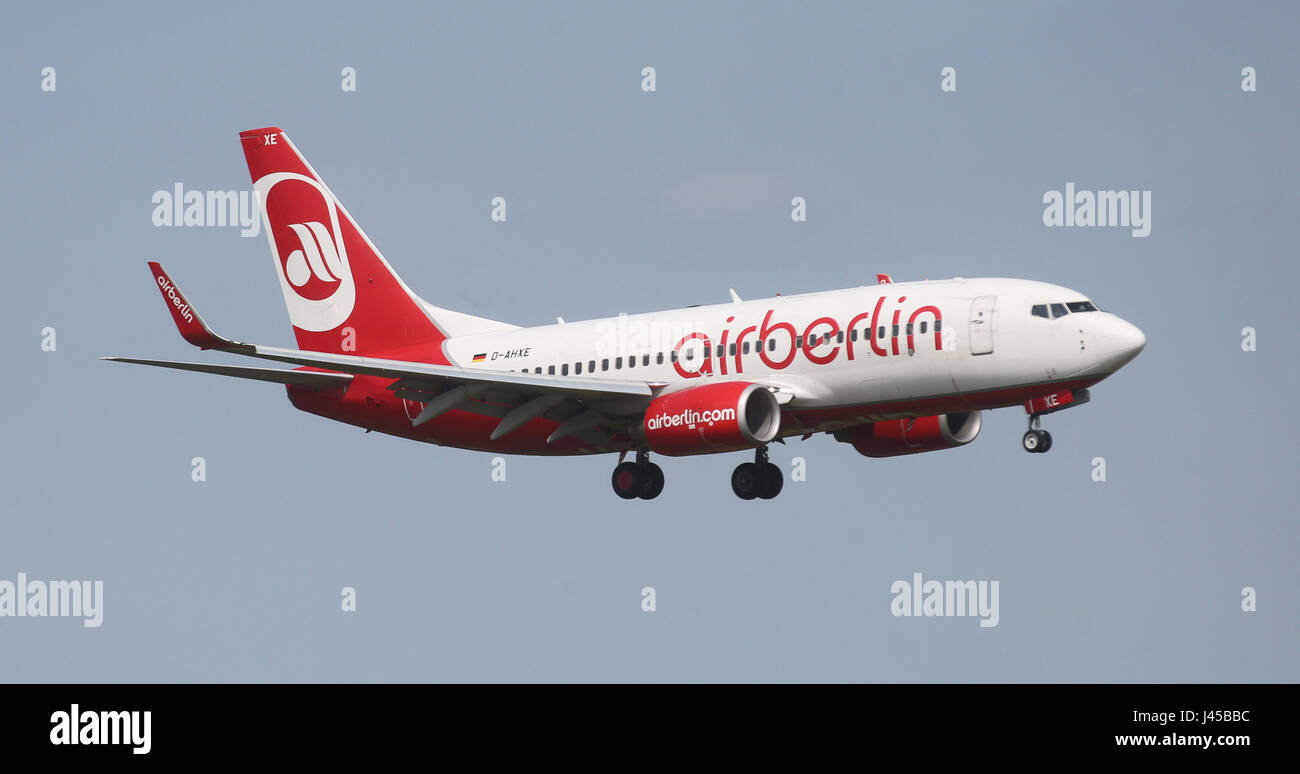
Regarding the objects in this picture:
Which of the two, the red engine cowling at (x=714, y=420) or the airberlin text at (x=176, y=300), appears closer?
the airberlin text at (x=176, y=300)

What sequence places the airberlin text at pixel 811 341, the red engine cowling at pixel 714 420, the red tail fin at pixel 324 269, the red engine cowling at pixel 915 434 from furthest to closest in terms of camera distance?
the red tail fin at pixel 324 269
the red engine cowling at pixel 915 434
the red engine cowling at pixel 714 420
the airberlin text at pixel 811 341

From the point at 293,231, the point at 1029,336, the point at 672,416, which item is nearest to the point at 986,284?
the point at 1029,336

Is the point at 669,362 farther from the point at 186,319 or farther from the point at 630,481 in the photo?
the point at 186,319

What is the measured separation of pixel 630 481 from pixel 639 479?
271 millimetres

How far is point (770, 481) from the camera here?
2156 inches

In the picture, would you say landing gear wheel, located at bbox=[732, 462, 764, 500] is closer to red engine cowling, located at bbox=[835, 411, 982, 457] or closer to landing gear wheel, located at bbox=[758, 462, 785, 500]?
landing gear wheel, located at bbox=[758, 462, 785, 500]

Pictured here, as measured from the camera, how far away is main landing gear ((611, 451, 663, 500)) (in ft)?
180

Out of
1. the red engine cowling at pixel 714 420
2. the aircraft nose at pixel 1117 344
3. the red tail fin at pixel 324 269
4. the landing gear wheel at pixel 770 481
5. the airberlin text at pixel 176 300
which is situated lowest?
the landing gear wheel at pixel 770 481

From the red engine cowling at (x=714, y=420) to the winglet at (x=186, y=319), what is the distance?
11582 millimetres

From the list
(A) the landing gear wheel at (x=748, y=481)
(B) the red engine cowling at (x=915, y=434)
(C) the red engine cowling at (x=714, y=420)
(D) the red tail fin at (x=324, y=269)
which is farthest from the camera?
(D) the red tail fin at (x=324, y=269)

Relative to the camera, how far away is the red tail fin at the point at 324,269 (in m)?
60.4

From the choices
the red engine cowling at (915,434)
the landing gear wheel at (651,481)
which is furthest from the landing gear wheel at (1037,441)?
the landing gear wheel at (651,481)

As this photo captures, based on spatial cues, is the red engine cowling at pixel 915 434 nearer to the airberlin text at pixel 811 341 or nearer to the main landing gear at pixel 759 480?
the main landing gear at pixel 759 480

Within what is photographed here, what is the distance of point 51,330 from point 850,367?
23542 mm
